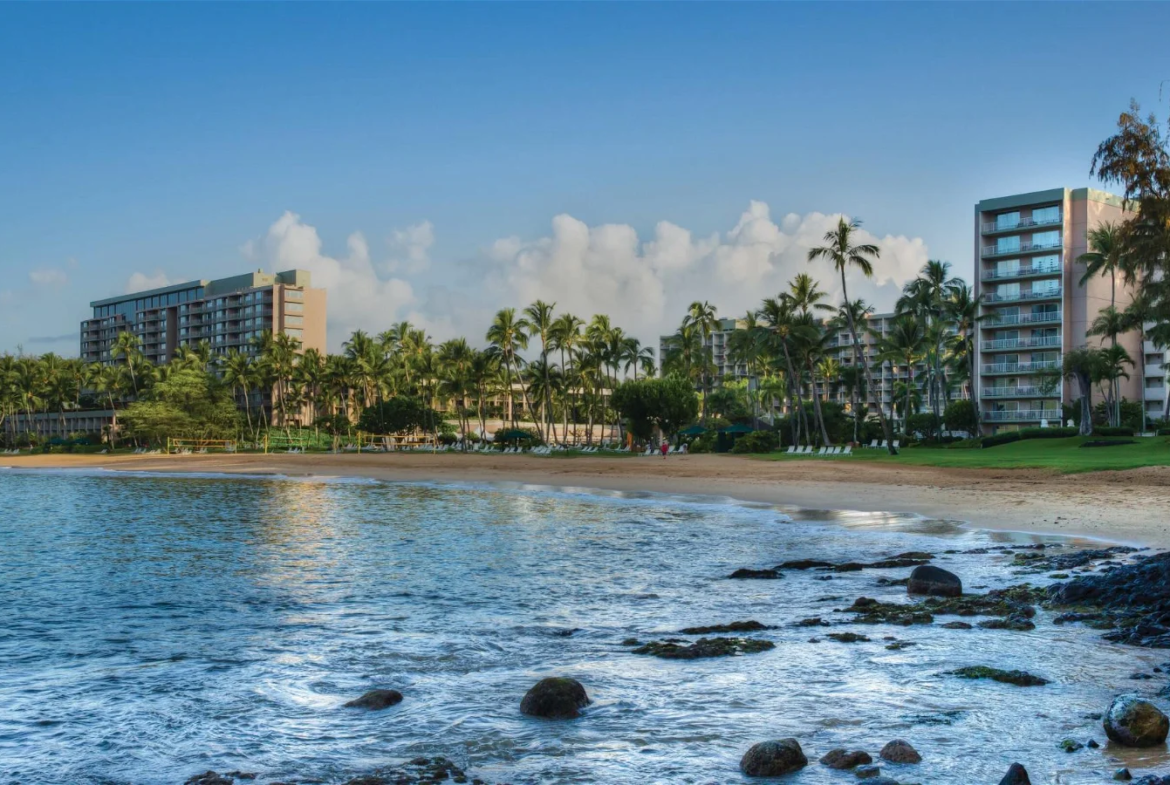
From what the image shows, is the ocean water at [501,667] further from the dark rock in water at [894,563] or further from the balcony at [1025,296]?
the balcony at [1025,296]

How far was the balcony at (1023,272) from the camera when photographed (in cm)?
8856

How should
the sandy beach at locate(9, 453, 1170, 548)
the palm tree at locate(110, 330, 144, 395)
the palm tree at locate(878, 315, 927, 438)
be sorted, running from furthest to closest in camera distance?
the palm tree at locate(110, 330, 144, 395) → the palm tree at locate(878, 315, 927, 438) → the sandy beach at locate(9, 453, 1170, 548)

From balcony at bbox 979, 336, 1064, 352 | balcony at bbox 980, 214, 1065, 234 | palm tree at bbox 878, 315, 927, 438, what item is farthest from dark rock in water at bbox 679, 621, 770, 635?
balcony at bbox 980, 214, 1065, 234

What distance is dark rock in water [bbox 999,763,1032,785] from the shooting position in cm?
566

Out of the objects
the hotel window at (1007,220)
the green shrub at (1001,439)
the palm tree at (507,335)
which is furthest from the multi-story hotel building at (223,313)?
→ the green shrub at (1001,439)

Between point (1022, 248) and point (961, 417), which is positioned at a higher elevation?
point (1022, 248)

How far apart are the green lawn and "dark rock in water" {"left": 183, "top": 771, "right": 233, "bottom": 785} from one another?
33.9m

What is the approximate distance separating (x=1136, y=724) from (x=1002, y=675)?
2.08 metres

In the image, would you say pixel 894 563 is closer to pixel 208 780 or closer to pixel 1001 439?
pixel 208 780

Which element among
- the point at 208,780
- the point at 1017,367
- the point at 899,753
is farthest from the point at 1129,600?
the point at 1017,367

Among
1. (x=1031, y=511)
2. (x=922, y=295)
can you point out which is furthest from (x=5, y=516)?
(x=922, y=295)

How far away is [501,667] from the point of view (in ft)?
32.2

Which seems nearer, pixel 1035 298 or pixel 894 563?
pixel 894 563

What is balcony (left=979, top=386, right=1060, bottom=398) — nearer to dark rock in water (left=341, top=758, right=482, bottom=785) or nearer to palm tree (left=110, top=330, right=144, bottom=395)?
dark rock in water (left=341, top=758, right=482, bottom=785)
